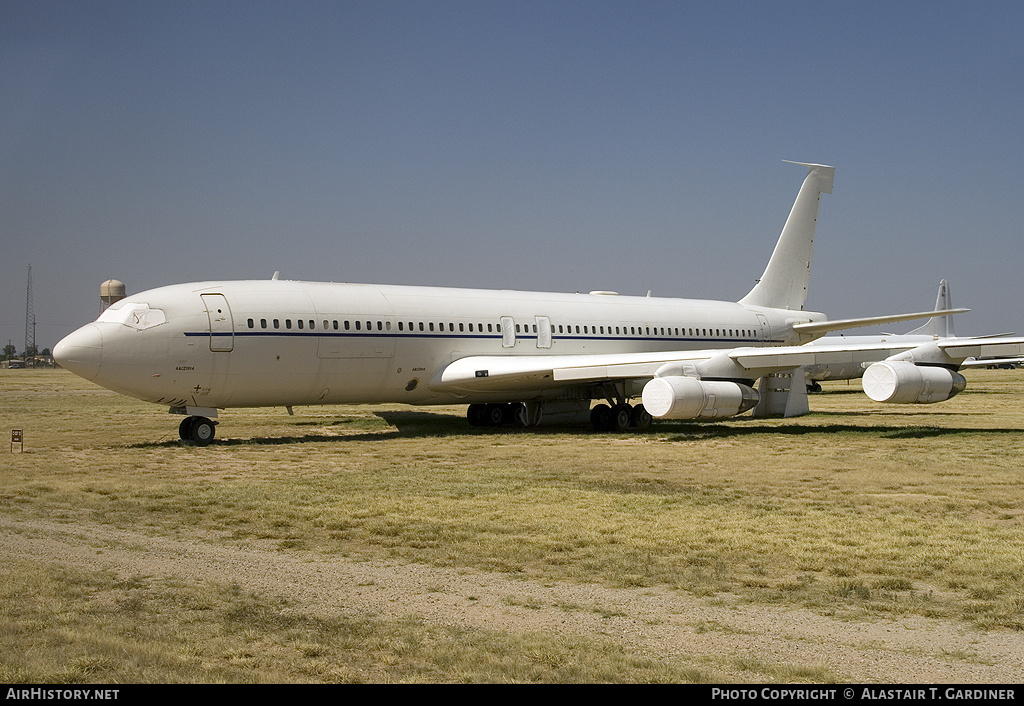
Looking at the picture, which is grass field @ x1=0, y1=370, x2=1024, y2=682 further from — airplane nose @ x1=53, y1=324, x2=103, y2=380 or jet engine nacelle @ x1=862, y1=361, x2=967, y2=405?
airplane nose @ x1=53, y1=324, x2=103, y2=380

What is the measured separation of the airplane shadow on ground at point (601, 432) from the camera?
860 inches

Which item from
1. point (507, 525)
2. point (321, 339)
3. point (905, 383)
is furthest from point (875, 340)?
point (507, 525)

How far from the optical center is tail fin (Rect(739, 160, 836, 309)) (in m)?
33.7

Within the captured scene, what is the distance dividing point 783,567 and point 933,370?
16.3 meters

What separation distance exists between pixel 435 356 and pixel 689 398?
6311mm

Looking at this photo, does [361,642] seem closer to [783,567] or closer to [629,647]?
[629,647]

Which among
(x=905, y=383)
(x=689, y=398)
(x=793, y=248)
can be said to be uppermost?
(x=793, y=248)

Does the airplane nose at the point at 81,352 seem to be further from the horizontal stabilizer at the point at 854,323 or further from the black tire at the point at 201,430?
the horizontal stabilizer at the point at 854,323

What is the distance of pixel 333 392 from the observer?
2216 cm

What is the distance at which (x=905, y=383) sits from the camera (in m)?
22.2

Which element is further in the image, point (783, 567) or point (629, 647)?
point (783, 567)

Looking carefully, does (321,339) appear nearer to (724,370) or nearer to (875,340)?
(724,370)
